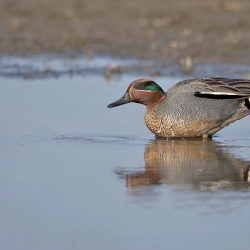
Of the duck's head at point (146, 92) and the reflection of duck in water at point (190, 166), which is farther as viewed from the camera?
the duck's head at point (146, 92)

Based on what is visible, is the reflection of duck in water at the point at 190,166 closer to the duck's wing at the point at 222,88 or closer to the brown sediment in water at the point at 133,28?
the duck's wing at the point at 222,88

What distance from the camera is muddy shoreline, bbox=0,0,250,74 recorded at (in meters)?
12.9

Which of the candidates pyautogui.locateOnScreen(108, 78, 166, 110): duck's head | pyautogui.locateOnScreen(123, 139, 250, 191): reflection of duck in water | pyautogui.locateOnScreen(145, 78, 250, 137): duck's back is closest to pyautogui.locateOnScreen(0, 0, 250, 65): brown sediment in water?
pyautogui.locateOnScreen(108, 78, 166, 110): duck's head

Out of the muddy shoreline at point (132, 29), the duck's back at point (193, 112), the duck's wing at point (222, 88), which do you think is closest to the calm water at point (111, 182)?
the duck's back at point (193, 112)

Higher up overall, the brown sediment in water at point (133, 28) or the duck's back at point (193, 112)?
the brown sediment in water at point (133, 28)

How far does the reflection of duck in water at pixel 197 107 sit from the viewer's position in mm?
7609

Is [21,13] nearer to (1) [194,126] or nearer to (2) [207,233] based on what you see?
(1) [194,126]

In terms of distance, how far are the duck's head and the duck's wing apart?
33 centimetres

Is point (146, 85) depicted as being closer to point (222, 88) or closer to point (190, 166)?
point (222, 88)

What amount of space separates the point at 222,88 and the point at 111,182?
2.38 m

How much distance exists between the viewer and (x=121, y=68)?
11531 mm

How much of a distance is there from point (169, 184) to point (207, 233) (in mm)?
1177

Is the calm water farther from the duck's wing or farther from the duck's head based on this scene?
the duck's wing

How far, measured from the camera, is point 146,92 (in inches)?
311
